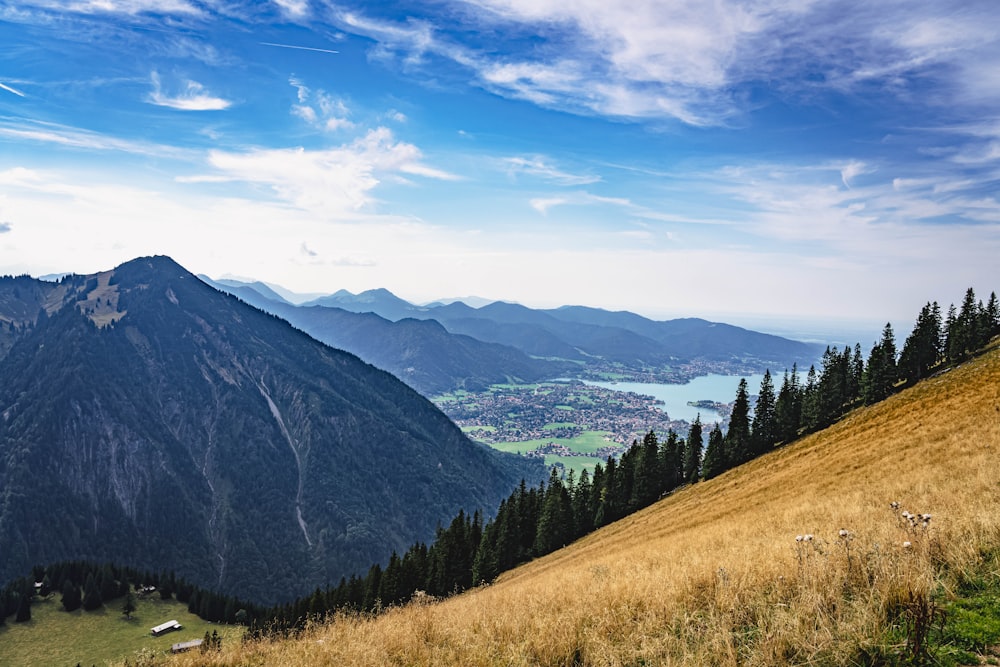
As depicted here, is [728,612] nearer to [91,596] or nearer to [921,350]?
[921,350]

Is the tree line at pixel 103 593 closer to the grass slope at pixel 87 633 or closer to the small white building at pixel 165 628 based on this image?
the grass slope at pixel 87 633

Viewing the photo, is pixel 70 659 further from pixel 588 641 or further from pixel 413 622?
pixel 588 641

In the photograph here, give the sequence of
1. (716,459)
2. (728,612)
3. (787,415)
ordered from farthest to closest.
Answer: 1. (787,415)
2. (716,459)
3. (728,612)

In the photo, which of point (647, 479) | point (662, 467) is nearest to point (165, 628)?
point (647, 479)

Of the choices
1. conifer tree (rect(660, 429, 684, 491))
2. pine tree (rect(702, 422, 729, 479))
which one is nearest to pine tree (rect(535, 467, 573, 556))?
conifer tree (rect(660, 429, 684, 491))

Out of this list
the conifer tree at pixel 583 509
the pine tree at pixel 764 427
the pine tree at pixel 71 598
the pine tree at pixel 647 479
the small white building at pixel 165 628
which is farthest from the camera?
the pine tree at pixel 71 598

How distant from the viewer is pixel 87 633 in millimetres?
72562

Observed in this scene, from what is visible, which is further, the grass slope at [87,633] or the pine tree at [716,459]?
the grass slope at [87,633]

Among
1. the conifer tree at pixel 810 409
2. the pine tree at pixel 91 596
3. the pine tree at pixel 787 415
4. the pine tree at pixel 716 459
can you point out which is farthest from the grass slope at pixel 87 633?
the conifer tree at pixel 810 409

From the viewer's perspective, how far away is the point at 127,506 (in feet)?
640

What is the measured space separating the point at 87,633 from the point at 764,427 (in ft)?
344

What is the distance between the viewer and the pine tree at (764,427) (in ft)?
205

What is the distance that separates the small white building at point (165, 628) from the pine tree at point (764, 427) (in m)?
86.9

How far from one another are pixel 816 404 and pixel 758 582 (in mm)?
64673
